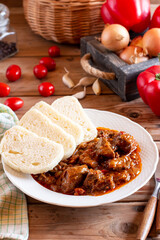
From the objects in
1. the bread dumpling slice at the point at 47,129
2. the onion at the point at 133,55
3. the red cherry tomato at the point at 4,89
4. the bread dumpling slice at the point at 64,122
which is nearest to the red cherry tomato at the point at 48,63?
the red cherry tomato at the point at 4,89

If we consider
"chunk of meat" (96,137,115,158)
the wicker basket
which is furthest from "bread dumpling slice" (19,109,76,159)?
the wicker basket

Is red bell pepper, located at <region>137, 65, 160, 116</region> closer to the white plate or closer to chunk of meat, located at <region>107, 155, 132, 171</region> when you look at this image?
the white plate

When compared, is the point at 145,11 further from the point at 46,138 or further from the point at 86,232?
the point at 86,232

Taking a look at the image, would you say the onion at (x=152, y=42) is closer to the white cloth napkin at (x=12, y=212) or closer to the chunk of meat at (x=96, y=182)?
the chunk of meat at (x=96, y=182)

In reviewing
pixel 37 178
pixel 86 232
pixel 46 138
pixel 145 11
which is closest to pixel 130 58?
pixel 145 11

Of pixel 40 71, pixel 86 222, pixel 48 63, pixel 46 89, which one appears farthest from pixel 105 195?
pixel 48 63

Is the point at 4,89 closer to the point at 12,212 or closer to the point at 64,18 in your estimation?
the point at 64,18
